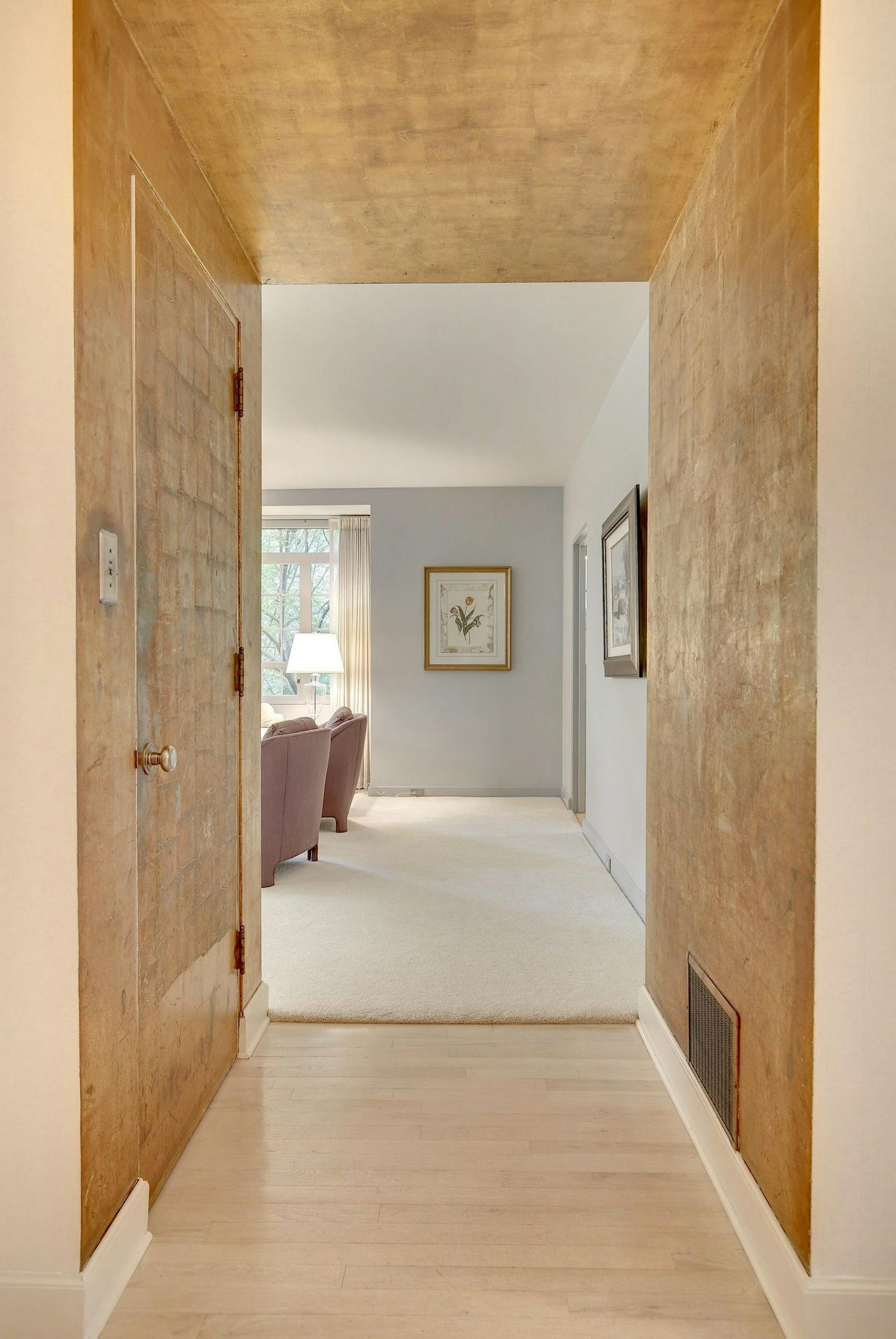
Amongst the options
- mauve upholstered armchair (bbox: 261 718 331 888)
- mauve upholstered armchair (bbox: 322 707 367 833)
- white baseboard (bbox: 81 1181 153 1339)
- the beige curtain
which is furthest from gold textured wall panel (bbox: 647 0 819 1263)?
the beige curtain

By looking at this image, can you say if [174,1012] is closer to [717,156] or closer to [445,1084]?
[445,1084]

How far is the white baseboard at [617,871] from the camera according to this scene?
383 cm

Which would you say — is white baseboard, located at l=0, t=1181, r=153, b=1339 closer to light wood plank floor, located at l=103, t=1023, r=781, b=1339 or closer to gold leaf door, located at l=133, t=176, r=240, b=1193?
light wood plank floor, located at l=103, t=1023, r=781, b=1339

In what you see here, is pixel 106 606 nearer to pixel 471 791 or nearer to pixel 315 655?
pixel 315 655

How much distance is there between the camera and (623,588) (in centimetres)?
401

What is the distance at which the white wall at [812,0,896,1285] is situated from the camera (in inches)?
51.5

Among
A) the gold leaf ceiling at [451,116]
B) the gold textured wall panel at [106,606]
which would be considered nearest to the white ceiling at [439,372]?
→ the gold leaf ceiling at [451,116]

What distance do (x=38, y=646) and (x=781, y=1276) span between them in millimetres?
1672

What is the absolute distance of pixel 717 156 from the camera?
188 cm

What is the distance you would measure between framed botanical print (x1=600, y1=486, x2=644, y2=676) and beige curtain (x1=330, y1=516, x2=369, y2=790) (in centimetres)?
304

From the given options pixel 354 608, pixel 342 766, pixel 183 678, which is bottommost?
pixel 342 766

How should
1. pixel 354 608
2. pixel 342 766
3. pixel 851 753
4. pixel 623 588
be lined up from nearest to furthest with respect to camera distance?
pixel 851 753, pixel 623 588, pixel 342 766, pixel 354 608

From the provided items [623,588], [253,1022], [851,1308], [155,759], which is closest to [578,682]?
[623,588]

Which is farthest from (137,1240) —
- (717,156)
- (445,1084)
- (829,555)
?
(717,156)
